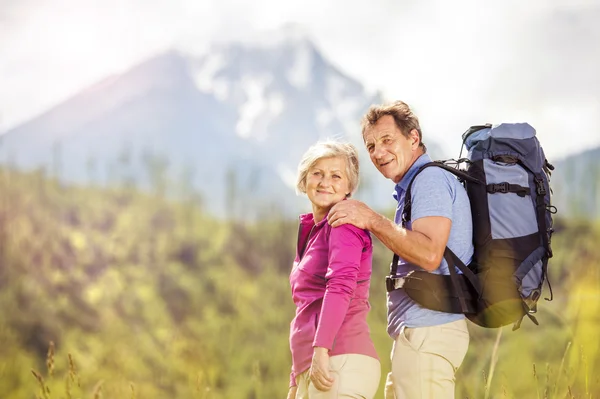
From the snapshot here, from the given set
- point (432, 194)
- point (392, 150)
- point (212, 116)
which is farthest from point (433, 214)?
point (212, 116)

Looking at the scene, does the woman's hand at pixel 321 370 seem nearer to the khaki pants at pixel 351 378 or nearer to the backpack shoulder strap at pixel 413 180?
the khaki pants at pixel 351 378

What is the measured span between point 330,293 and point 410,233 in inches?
13.4

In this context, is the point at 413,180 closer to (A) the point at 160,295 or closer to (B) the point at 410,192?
(B) the point at 410,192

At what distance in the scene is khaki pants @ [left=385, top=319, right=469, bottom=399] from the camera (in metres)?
2.24

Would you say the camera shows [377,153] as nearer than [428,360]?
No

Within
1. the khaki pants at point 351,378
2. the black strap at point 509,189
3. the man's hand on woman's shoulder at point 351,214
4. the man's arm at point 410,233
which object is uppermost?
the black strap at point 509,189

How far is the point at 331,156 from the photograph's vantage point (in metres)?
2.30

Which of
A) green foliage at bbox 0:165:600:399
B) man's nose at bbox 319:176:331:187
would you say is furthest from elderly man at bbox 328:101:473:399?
green foliage at bbox 0:165:600:399

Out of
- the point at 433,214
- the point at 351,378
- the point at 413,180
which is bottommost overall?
the point at 351,378

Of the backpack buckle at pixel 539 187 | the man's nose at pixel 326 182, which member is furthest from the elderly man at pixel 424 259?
the backpack buckle at pixel 539 187

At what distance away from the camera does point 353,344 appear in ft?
7.04

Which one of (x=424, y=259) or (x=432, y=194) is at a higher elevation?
(x=432, y=194)

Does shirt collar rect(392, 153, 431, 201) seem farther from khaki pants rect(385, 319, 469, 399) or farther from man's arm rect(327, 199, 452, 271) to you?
khaki pants rect(385, 319, 469, 399)

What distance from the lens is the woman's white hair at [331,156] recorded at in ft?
7.56
